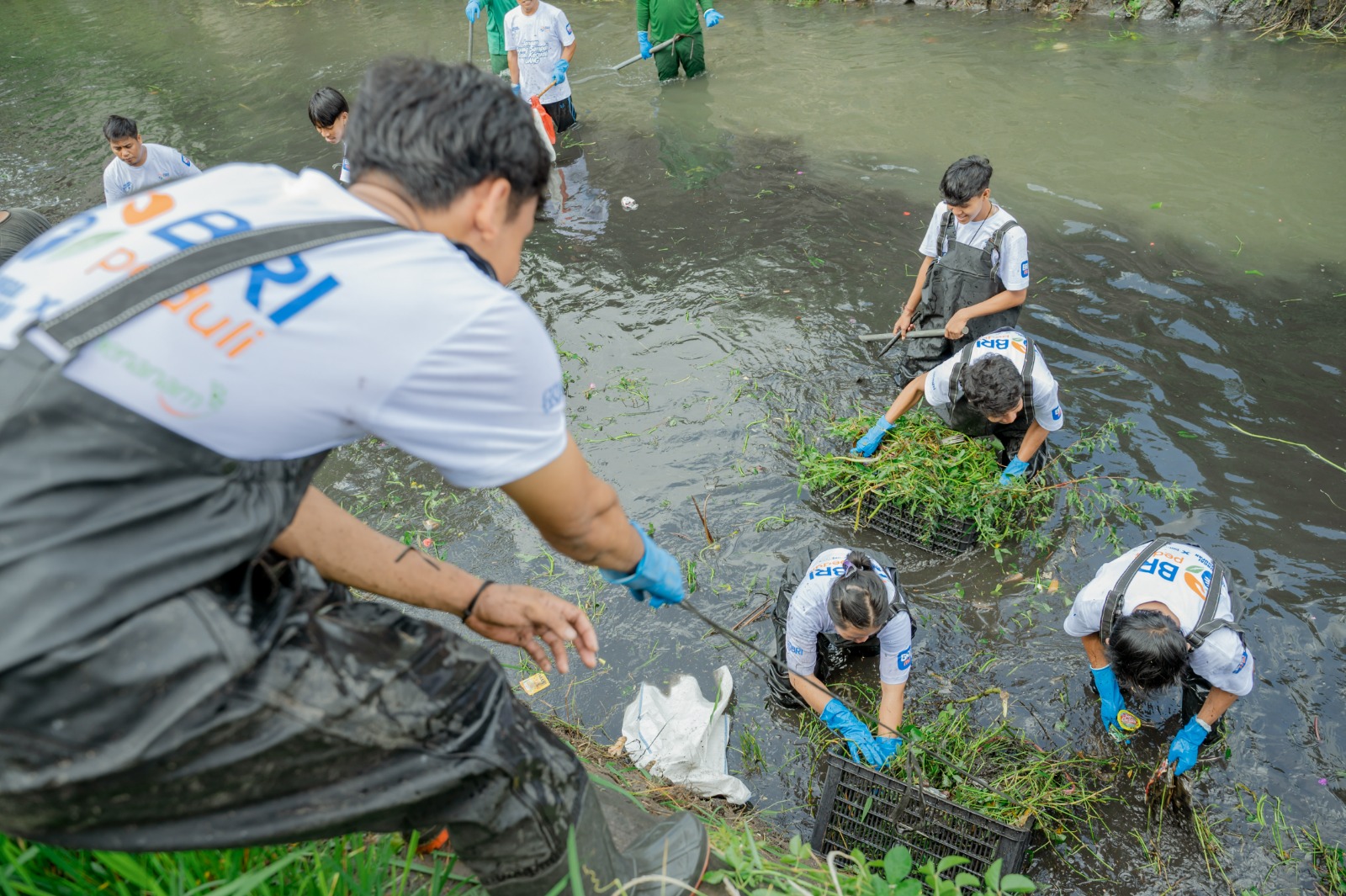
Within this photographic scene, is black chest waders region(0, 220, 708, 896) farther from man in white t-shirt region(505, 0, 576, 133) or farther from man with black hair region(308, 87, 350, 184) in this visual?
man in white t-shirt region(505, 0, 576, 133)

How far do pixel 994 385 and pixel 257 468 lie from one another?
388 centimetres

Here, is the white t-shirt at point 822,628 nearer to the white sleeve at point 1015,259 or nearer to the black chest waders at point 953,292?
the black chest waders at point 953,292

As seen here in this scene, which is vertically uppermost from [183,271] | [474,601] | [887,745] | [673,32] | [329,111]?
[183,271]

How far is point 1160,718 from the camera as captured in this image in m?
4.00

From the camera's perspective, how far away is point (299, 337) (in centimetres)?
132

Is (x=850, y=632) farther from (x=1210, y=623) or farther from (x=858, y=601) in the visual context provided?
(x=1210, y=623)

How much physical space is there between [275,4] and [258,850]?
19194 millimetres

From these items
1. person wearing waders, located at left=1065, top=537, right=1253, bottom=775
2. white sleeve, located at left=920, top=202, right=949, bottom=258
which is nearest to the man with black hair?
white sleeve, located at left=920, top=202, right=949, bottom=258

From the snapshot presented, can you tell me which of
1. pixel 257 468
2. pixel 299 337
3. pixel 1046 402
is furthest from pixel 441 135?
pixel 1046 402

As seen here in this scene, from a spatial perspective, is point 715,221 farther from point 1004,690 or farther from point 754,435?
point 1004,690

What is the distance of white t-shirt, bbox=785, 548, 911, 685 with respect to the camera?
148 inches

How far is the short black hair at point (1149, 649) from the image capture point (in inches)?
129

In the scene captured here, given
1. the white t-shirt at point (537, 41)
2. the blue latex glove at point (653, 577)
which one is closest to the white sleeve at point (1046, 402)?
the blue latex glove at point (653, 577)

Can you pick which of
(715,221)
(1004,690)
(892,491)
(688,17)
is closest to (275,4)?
(688,17)
